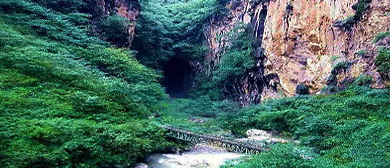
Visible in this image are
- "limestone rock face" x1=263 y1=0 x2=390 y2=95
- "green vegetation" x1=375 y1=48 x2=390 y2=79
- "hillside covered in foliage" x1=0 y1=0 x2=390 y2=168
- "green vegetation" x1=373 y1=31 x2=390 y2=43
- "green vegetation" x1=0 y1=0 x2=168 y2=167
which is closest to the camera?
"green vegetation" x1=0 y1=0 x2=168 y2=167

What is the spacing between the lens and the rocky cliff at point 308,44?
1452 centimetres

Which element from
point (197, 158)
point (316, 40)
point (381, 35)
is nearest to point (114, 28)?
point (316, 40)

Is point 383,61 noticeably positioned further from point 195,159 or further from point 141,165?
point 141,165

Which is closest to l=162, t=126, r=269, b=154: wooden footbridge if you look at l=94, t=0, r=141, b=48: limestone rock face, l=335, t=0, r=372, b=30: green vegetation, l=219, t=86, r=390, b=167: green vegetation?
l=219, t=86, r=390, b=167: green vegetation

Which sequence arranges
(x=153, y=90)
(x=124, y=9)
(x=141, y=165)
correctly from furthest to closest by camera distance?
(x=124, y=9) → (x=153, y=90) → (x=141, y=165)

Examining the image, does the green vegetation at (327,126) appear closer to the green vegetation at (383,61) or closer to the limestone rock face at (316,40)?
the green vegetation at (383,61)

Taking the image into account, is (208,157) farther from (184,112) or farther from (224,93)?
(224,93)

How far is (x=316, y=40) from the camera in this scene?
58.4 ft

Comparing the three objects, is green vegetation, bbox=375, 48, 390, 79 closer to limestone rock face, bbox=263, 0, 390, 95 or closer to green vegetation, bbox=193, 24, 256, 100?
limestone rock face, bbox=263, 0, 390, 95

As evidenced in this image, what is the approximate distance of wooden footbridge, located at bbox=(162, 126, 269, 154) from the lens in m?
11.2

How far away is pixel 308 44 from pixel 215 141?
30.7 feet

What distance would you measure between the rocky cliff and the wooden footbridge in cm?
631

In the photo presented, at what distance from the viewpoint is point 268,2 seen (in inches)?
866

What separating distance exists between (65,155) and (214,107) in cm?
1403
